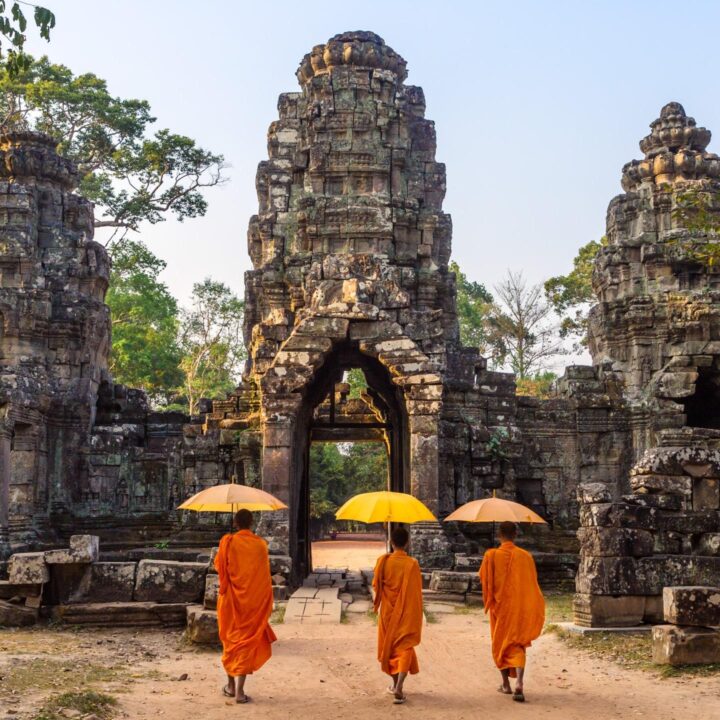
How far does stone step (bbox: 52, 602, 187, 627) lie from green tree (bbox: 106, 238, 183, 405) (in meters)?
20.3

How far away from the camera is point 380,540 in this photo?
97.3 ft

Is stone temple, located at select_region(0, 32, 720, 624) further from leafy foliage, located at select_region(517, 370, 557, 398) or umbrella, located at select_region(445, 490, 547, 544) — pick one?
leafy foliage, located at select_region(517, 370, 557, 398)

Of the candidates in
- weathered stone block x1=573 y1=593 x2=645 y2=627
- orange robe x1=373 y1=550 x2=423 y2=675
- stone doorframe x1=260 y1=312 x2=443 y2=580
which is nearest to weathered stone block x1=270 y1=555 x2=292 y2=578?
stone doorframe x1=260 y1=312 x2=443 y2=580

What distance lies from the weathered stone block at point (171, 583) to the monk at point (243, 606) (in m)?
2.58

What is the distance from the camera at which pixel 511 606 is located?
7.15 metres

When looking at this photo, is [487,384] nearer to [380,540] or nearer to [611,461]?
[611,461]

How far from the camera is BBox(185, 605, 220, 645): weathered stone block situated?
8.60m

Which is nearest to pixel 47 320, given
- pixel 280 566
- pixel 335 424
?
pixel 335 424

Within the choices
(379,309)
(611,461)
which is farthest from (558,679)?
(611,461)

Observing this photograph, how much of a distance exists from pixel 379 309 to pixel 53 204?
7.68 meters

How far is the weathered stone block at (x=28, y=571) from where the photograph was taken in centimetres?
967

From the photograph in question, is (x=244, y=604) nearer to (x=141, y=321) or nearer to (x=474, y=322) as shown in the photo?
(x=141, y=321)

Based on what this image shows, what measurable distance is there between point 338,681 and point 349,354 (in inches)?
286

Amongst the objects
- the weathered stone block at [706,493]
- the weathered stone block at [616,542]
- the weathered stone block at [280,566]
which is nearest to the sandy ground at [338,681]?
the weathered stone block at [616,542]
